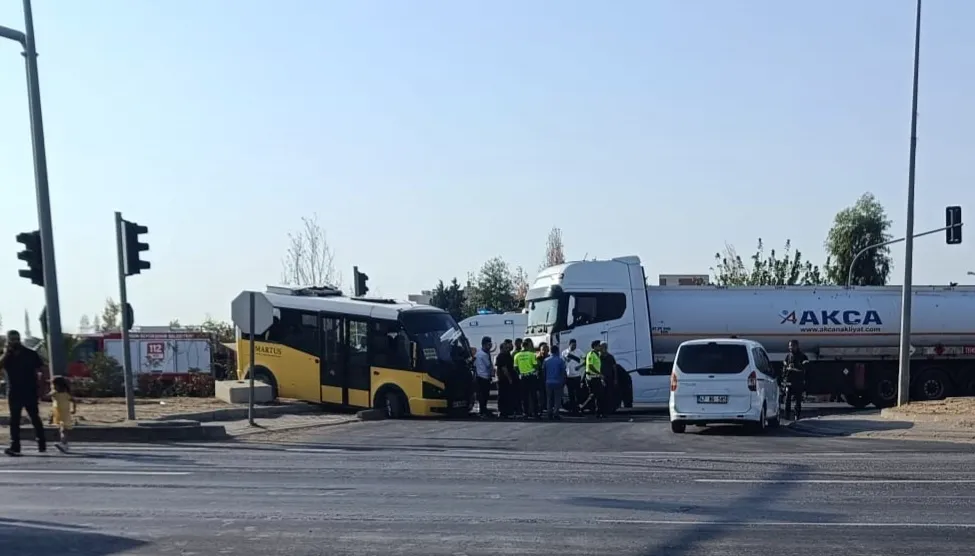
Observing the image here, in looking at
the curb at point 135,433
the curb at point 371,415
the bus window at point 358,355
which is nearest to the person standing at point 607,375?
the curb at point 371,415

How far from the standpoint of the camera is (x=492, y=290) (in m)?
76.6

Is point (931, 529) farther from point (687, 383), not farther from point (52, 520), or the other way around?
point (687, 383)

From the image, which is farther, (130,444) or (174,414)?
(174,414)

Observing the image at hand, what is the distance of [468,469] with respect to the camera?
1422cm

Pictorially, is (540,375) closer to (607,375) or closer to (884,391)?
(607,375)

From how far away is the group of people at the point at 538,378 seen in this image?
84.8 feet

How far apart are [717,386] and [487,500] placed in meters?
10.8

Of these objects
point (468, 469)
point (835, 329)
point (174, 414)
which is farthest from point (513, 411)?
point (468, 469)

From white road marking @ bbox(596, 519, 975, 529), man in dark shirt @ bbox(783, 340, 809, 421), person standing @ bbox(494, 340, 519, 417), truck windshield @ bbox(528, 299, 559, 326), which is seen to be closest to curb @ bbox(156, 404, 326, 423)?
person standing @ bbox(494, 340, 519, 417)

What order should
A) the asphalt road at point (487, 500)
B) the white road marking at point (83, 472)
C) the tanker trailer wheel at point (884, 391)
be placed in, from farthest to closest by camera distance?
the tanker trailer wheel at point (884, 391) → the white road marking at point (83, 472) → the asphalt road at point (487, 500)

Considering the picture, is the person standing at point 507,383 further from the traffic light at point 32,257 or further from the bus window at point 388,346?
the traffic light at point 32,257

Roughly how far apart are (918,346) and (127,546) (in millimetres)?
26170

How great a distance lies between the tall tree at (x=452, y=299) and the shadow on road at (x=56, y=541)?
64.4m

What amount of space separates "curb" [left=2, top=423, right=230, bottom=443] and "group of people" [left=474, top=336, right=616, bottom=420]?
8.54 m
